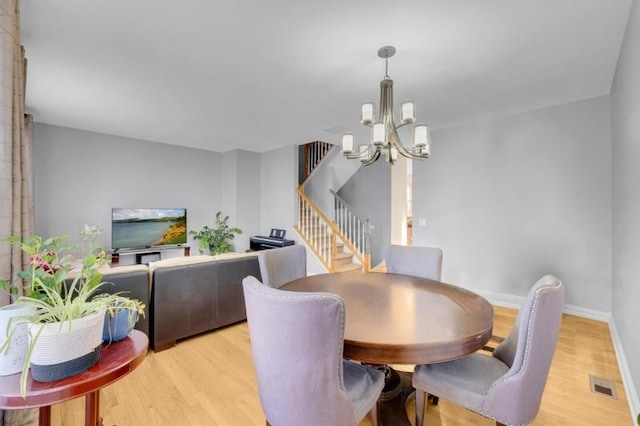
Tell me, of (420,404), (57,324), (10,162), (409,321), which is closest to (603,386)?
(420,404)

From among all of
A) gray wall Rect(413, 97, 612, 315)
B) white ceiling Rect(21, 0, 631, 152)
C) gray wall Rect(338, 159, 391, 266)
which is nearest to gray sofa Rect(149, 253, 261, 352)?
white ceiling Rect(21, 0, 631, 152)

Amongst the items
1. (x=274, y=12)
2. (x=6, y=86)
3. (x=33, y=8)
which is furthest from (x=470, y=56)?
(x=33, y=8)

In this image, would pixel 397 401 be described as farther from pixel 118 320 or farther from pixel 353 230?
pixel 353 230

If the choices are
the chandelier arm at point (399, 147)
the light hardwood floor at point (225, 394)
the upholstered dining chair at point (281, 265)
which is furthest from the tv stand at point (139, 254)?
the chandelier arm at point (399, 147)

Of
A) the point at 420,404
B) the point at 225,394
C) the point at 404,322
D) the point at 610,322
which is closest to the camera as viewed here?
the point at 404,322

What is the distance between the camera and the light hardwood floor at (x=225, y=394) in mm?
1729

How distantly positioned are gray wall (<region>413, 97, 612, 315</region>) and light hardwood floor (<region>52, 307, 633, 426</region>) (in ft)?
3.36

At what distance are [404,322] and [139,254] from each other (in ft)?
16.9

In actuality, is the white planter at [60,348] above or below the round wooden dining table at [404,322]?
above

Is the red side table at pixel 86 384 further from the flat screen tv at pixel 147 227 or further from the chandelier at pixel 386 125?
the flat screen tv at pixel 147 227

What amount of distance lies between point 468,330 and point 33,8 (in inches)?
125

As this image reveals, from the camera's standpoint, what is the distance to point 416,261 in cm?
250

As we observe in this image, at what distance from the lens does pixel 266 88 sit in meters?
3.08

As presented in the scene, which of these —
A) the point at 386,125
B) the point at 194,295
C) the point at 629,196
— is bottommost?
the point at 194,295
